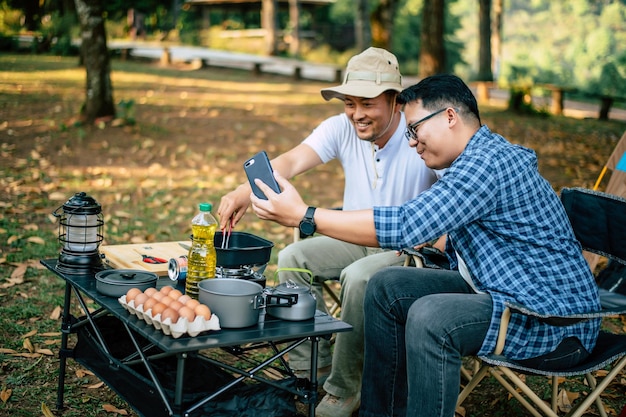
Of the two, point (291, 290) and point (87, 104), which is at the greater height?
point (87, 104)

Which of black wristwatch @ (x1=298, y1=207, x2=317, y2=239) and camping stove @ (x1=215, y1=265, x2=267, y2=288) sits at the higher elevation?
black wristwatch @ (x1=298, y1=207, x2=317, y2=239)

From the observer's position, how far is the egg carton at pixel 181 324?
7.53 feet

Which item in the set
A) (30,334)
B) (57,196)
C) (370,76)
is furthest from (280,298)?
(57,196)

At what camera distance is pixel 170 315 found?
2.32m

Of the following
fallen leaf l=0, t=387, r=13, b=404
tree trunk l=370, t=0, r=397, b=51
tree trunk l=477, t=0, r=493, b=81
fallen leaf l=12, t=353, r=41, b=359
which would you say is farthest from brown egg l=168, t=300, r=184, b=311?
tree trunk l=477, t=0, r=493, b=81

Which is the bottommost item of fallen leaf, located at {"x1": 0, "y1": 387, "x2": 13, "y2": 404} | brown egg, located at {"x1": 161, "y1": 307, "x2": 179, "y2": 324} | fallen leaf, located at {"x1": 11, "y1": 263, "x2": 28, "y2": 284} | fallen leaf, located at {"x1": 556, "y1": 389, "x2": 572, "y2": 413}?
fallen leaf, located at {"x1": 556, "y1": 389, "x2": 572, "y2": 413}

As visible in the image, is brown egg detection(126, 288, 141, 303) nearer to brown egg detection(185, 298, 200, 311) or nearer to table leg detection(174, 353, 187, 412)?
brown egg detection(185, 298, 200, 311)

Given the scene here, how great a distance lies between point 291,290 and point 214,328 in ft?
1.18

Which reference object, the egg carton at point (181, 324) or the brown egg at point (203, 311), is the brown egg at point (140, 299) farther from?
the brown egg at point (203, 311)

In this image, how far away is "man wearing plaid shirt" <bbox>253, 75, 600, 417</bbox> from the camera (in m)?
2.41

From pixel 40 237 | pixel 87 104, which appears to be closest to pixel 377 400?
pixel 40 237

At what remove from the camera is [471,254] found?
105 inches

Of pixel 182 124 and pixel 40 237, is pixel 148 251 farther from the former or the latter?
pixel 182 124

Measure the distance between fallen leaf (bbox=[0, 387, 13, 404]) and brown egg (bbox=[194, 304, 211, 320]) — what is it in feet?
4.56
